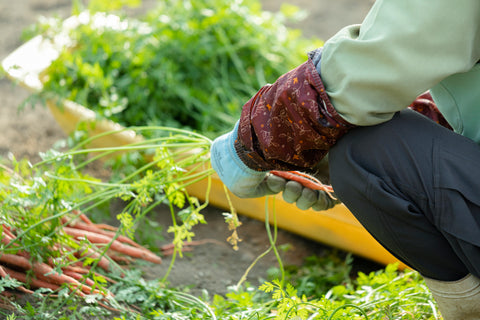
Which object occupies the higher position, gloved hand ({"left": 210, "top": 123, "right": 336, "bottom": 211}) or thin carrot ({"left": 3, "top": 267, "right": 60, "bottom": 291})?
gloved hand ({"left": 210, "top": 123, "right": 336, "bottom": 211})

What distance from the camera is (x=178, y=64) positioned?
2238mm

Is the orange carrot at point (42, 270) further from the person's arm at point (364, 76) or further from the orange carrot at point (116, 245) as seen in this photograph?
the person's arm at point (364, 76)

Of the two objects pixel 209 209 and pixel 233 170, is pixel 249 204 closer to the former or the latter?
pixel 209 209

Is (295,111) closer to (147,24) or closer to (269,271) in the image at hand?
(269,271)

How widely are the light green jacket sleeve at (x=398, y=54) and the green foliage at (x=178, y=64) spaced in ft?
3.68

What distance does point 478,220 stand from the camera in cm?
92

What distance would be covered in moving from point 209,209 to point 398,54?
1299 mm

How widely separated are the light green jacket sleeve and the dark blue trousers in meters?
0.06

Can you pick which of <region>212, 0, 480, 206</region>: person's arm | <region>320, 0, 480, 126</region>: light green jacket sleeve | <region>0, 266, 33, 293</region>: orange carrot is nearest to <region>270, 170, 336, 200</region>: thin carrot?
<region>212, 0, 480, 206</region>: person's arm

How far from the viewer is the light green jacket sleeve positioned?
870 mm

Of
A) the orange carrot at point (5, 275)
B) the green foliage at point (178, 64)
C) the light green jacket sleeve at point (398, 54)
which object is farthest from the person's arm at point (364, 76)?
the green foliage at point (178, 64)

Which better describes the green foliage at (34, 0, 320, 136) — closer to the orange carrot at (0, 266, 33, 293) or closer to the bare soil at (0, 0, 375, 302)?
the bare soil at (0, 0, 375, 302)

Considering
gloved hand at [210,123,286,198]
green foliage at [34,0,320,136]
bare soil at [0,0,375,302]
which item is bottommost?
bare soil at [0,0,375,302]

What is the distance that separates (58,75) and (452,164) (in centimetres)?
170
